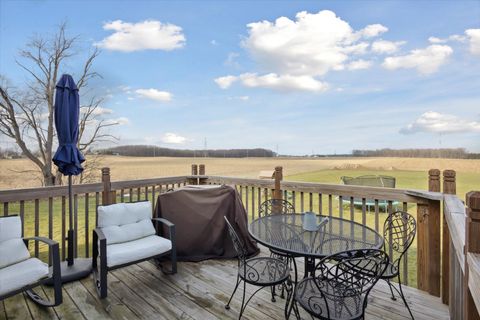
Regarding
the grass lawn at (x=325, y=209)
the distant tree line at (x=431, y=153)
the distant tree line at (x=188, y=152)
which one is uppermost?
the distant tree line at (x=188, y=152)

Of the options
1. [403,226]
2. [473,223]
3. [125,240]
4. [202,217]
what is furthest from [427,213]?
[125,240]

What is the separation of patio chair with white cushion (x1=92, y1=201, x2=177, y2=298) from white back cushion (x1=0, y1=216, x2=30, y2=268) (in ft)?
2.19

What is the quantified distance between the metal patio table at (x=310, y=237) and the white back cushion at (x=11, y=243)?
2295mm

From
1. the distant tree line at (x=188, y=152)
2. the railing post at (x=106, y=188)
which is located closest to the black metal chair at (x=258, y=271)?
the railing post at (x=106, y=188)

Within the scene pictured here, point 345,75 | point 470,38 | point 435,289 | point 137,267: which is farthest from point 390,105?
point 137,267

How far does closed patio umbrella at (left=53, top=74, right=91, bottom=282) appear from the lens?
308cm

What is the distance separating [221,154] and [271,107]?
2.49 meters

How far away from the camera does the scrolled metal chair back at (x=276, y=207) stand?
352cm

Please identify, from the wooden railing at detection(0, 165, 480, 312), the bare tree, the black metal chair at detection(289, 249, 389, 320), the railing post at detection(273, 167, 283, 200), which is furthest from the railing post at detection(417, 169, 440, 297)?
the bare tree

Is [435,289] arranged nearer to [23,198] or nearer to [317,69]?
[23,198]

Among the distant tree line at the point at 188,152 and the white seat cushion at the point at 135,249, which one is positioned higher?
the distant tree line at the point at 188,152

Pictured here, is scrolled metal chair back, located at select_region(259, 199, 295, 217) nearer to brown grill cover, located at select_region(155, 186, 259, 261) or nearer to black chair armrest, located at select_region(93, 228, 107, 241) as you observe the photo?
brown grill cover, located at select_region(155, 186, 259, 261)

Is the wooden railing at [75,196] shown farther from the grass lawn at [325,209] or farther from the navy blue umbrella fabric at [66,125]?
the navy blue umbrella fabric at [66,125]

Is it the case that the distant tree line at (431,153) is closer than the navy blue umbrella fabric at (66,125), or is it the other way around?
the navy blue umbrella fabric at (66,125)
